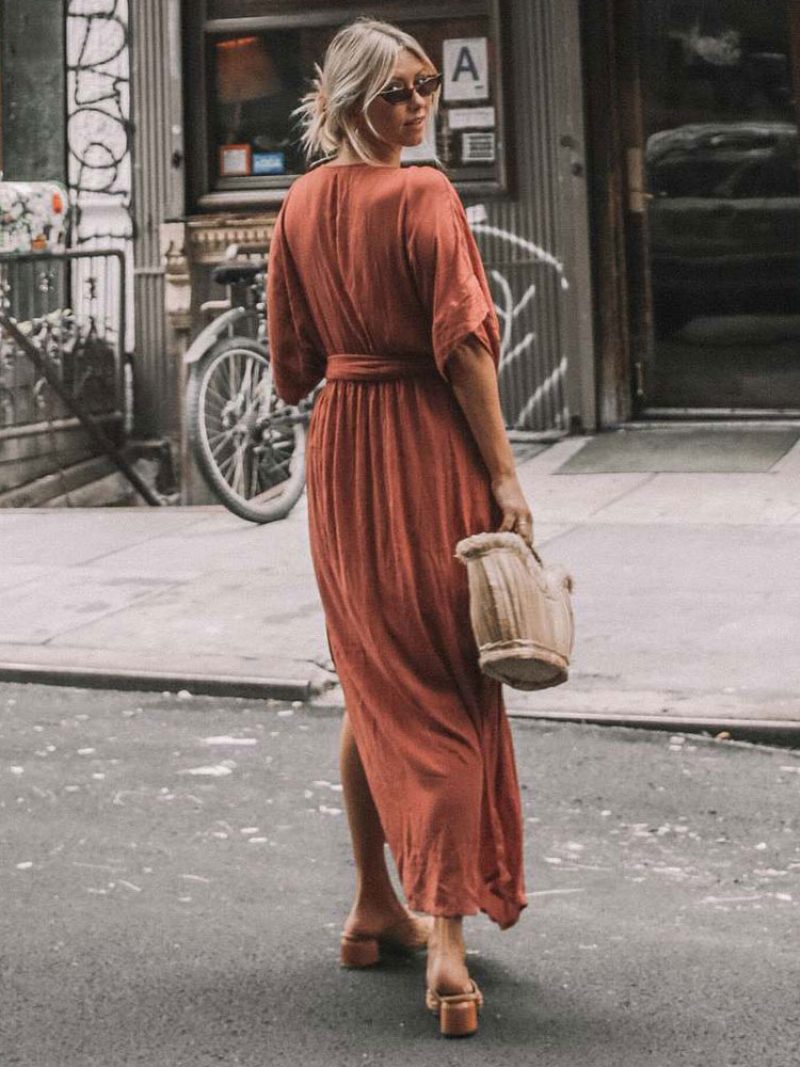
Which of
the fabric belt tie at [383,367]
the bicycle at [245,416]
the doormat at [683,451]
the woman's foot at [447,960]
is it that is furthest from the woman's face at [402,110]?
the doormat at [683,451]

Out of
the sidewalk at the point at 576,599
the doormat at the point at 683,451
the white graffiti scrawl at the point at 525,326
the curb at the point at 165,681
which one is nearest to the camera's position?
the sidewalk at the point at 576,599

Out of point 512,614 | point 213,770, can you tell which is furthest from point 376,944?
point 213,770

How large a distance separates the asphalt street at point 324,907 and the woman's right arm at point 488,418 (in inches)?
37.0

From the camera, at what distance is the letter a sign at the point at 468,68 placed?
442 inches

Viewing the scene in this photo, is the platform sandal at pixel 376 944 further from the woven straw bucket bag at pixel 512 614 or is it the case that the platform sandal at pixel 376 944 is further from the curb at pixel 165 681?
the curb at pixel 165 681

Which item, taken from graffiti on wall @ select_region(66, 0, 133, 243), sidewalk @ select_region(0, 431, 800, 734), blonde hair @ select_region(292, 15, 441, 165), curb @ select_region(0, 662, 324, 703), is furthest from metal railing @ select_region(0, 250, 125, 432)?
blonde hair @ select_region(292, 15, 441, 165)

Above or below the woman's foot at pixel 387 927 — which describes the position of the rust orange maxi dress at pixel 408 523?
above

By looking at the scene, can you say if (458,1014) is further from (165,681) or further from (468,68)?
(468,68)

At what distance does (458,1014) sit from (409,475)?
40.2 inches

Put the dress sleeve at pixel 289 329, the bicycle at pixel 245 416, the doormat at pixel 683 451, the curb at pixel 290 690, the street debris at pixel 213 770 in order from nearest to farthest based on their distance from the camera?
the dress sleeve at pixel 289 329, the street debris at pixel 213 770, the curb at pixel 290 690, the bicycle at pixel 245 416, the doormat at pixel 683 451

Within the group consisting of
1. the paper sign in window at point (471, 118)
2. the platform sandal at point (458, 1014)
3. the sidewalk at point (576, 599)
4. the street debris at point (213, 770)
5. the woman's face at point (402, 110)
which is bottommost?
the platform sandal at point (458, 1014)

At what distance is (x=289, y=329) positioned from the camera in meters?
4.07

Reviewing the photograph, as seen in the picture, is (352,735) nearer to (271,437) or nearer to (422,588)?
(422,588)

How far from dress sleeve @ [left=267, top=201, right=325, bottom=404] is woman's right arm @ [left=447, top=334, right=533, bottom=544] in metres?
0.41
